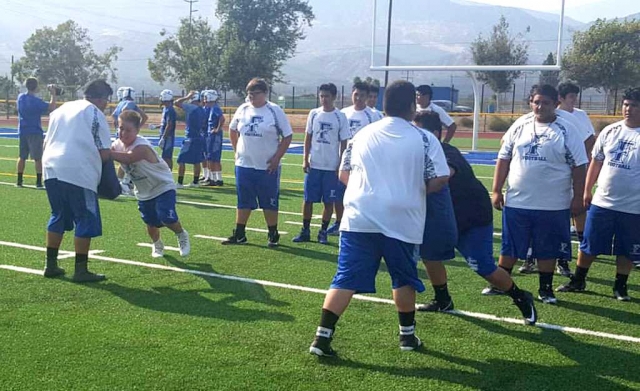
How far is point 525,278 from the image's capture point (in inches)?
291

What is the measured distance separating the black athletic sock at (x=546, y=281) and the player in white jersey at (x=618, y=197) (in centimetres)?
60

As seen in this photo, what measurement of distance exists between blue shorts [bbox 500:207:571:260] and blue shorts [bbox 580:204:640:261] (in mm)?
604

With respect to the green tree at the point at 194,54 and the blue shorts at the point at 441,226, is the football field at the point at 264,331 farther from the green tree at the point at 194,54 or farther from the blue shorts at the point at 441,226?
the green tree at the point at 194,54

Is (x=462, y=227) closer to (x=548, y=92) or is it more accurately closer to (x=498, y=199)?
(x=498, y=199)

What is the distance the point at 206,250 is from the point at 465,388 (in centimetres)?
450

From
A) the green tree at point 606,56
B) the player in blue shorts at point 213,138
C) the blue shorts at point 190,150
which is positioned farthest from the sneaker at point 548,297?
the green tree at point 606,56

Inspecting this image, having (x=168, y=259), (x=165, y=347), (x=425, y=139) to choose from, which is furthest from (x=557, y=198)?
(x=168, y=259)

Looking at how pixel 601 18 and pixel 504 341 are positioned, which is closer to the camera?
pixel 504 341

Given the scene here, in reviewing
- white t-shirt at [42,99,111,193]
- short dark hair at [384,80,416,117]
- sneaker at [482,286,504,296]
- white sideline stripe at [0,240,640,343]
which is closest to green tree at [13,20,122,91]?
white sideline stripe at [0,240,640,343]

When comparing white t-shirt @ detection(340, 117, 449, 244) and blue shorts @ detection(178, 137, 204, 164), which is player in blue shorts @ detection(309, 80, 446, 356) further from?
blue shorts @ detection(178, 137, 204, 164)

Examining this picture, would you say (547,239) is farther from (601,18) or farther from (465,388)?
(601,18)

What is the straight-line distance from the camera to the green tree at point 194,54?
49031mm

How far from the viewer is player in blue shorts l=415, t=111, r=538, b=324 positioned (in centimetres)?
545

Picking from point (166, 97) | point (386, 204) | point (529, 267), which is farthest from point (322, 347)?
point (166, 97)
